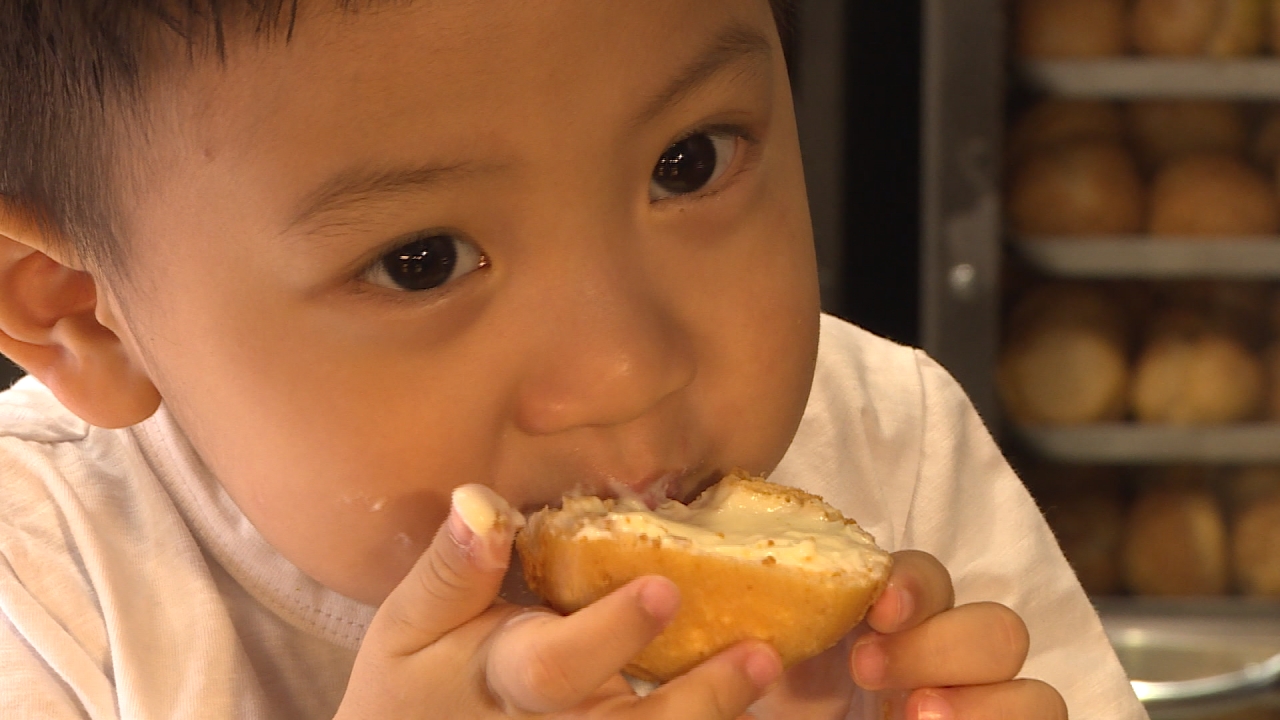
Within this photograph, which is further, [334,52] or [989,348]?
[989,348]

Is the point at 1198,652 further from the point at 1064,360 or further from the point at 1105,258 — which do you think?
the point at 1105,258

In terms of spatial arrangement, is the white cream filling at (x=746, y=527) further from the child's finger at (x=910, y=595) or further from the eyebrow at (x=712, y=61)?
the eyebrow at (x=712, y=61)

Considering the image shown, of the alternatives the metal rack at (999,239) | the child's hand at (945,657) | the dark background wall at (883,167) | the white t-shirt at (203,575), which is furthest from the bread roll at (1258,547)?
the child's hand at (945,657)

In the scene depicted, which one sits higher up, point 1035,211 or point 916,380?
point 1035,211

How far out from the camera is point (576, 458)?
0.68 metres

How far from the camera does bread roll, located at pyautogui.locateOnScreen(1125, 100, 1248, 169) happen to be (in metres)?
2.01

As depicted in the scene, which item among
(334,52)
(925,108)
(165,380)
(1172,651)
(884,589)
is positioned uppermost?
(925,108)

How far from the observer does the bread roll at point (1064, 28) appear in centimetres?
190

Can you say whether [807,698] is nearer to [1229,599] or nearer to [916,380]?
[916,380]

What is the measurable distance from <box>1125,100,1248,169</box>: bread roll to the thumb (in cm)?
167

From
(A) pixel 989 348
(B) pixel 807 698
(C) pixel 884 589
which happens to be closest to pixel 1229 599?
(A) pixel 989 348

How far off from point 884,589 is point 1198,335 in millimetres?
1518

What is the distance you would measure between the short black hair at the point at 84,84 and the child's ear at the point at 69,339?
4cm

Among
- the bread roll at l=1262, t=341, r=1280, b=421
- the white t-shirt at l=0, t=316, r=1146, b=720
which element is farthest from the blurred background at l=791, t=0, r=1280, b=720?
the white t-shirt at l=0, t=316, r=1146, b=720
